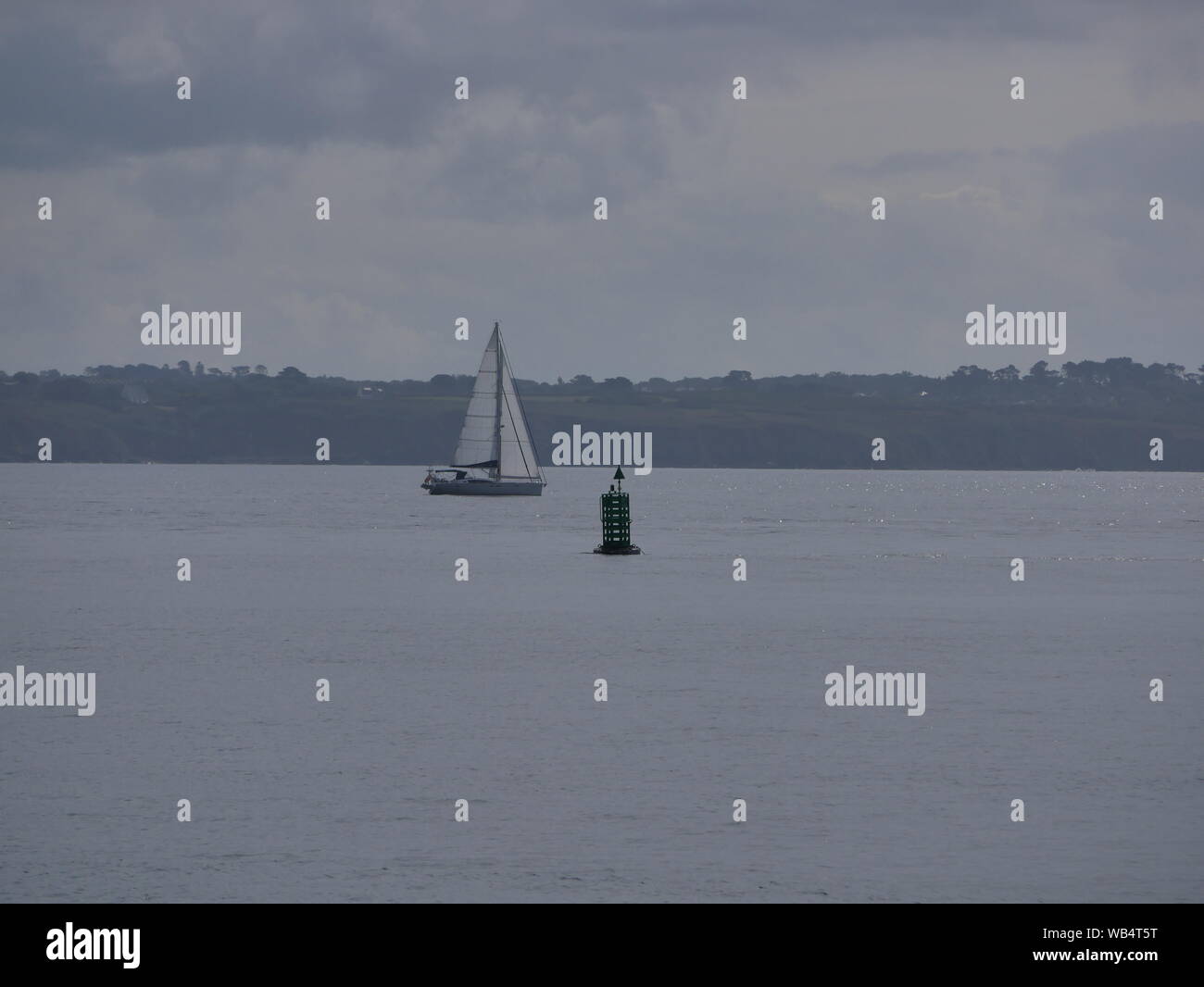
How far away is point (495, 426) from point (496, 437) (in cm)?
196

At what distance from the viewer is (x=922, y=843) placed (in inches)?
1123

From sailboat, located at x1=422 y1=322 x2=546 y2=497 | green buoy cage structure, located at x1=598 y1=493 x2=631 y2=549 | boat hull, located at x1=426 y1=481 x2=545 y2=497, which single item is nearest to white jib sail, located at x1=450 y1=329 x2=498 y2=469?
sailboat, located at x1=422 y1=322 x2=546 y2=497

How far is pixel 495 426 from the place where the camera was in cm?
15438

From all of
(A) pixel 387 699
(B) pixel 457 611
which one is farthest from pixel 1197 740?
(B) pixel 457 611

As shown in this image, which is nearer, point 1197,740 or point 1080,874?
point 1080,874

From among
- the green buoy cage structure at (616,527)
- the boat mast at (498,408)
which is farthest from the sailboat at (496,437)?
the green buoy cage structure at (616,527)

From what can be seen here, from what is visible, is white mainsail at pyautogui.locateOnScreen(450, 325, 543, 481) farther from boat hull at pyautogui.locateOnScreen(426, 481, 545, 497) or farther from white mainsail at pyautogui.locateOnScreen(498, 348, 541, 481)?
boat hull at pyautogui.locateOnScreen(426, 481, 545, 497)

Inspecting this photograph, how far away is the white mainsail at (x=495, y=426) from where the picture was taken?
500 feet

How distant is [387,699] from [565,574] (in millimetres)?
46545

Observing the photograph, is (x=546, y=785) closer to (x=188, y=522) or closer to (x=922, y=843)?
(x=922, y=843)

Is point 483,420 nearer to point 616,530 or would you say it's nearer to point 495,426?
point 495,426

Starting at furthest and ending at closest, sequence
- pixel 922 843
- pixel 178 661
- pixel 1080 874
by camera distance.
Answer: pixel 178 661 → pixel 922 843 → pixel 1080 874
